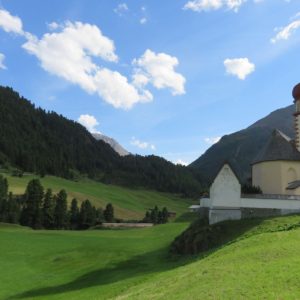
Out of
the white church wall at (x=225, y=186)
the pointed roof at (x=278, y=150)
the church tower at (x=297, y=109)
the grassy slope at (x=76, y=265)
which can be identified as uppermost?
the church tower at (x=297, y=109)

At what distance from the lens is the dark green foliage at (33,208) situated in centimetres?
13512

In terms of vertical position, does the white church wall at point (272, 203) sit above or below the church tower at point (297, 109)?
below

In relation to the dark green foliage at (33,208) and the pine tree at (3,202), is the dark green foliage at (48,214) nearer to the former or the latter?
the dark green foliage at (33,208)

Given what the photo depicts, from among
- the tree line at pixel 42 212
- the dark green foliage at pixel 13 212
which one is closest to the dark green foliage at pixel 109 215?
the tree line at pixel 42 212

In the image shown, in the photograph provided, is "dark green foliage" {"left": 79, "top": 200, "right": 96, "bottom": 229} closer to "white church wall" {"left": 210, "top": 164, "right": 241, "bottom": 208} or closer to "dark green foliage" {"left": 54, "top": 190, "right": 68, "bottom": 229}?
"dark green foliage" {"left": 54, "top": 190, "right": 68, "bottom": 229}

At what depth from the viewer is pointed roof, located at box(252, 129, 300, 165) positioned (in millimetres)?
55500

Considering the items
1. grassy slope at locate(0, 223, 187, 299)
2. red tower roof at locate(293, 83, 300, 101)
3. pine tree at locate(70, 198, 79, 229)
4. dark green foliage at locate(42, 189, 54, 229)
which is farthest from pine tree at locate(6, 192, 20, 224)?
red tower roof at locate(293, 83, 300, 101)

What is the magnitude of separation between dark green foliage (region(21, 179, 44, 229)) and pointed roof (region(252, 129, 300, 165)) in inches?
3580

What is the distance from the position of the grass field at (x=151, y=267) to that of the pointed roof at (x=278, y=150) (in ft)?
42.5

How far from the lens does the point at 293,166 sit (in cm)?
5556

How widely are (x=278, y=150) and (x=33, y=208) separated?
313 feet

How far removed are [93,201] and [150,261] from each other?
474 feet

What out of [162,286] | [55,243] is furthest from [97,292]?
[55,243]

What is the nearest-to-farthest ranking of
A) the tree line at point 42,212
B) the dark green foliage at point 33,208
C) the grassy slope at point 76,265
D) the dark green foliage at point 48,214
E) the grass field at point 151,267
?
the grass field at point 151,267
the grassy slope at point 76,265
the tree line at point 42,212
the dark green foliage at point 33,208
the dark green foliage at point 48,214
